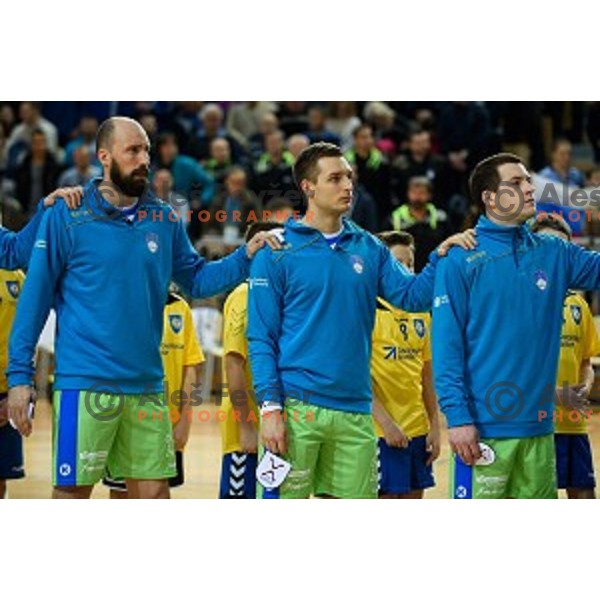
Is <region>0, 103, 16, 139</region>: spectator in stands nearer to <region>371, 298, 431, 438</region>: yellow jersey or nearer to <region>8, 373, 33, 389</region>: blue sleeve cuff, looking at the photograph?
<region>371, 298, 431, 438</region>: yellow jersey

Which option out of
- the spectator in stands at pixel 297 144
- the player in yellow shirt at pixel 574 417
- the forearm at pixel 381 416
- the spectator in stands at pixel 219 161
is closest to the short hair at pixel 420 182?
the spectator in stands at pixel 297 144

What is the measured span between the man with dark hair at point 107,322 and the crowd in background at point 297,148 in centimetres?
617

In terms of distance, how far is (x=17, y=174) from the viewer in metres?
15.4

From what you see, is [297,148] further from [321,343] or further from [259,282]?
[321,343]

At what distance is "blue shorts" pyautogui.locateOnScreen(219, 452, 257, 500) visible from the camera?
25.8 feet

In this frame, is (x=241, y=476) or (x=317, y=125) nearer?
(x=241, y=476)

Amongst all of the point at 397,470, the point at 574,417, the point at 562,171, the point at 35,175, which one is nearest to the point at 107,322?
the point at 397,470

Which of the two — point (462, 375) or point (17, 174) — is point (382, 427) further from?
point (17, 174)

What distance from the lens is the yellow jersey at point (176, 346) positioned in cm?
812

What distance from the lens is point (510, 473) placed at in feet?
21.4

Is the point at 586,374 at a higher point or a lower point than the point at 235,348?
lower

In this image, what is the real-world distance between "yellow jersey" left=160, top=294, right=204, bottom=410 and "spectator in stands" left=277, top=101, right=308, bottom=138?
27.4 feet

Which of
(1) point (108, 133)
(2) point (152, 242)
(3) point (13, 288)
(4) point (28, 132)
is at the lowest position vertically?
(3) point (13, 288)

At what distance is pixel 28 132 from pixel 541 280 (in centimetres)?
1062
